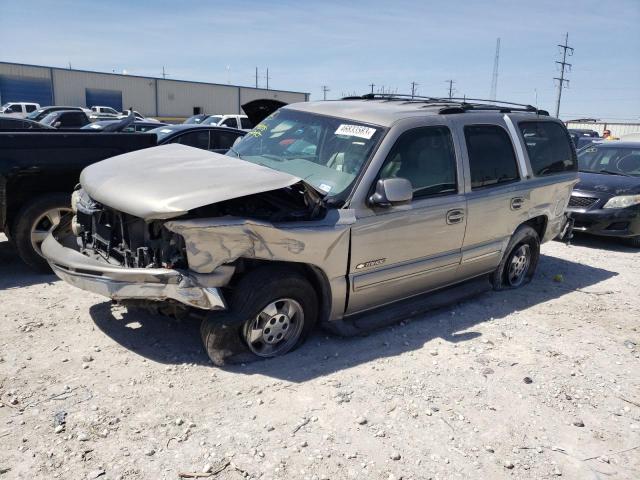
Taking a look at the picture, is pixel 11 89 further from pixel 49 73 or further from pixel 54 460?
pixel 54 460

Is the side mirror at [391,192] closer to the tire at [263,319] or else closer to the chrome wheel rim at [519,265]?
the tire at [263,319]

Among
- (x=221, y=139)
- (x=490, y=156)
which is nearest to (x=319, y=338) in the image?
(x=490, y=156)

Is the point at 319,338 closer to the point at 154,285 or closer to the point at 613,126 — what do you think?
the point at 154,285

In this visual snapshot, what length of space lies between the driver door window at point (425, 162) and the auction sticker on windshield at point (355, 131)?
0.24m

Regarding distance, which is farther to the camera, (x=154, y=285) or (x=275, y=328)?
(x=275, y=328)

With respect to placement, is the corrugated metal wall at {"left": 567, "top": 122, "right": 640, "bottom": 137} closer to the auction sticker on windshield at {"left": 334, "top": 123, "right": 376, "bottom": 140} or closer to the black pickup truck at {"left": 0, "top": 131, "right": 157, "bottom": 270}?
the auction sticker on windshield at {"left": 334, "top": 123, "right": 376, "bottom": 140}

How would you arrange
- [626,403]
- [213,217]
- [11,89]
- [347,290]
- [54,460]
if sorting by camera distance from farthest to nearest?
[11,89], [347,290], [626,403], [213,217], [54,460]

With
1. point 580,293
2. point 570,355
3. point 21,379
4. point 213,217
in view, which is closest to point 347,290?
point 213,217

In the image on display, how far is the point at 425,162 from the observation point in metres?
4.56

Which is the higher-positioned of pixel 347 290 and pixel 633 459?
pixel 347 290

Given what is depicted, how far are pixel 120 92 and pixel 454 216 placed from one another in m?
47.8

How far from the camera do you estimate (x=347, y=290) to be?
4.13m

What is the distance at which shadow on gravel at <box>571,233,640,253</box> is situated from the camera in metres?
8.62

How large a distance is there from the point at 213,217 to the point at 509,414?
7.80 ft
